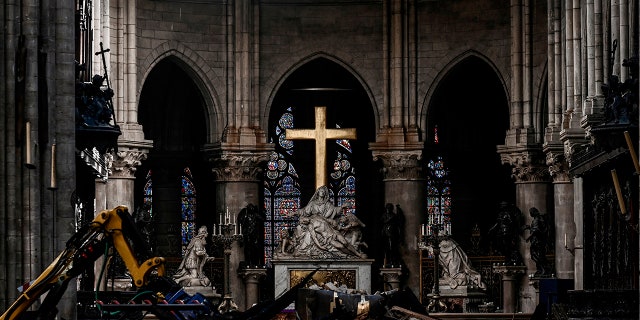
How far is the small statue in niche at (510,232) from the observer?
45.4 m

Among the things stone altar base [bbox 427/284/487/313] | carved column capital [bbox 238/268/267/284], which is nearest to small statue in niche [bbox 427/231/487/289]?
stone altar base [bbox 427/284/487/313]

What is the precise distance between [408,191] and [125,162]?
839 centimetres

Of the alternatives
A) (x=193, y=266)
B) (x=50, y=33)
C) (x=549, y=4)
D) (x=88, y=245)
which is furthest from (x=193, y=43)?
(x=88, y=245)

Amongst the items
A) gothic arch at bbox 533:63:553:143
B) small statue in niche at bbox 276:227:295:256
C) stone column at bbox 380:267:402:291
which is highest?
gothic arch at bbox 533:63:553:143

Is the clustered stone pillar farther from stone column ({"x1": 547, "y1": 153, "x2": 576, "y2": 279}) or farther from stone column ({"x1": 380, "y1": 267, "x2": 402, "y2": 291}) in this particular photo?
stone column ({"x1": 547, "y1": 153, "x2": 576, "y2": 279})

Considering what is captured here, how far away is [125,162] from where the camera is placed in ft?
145

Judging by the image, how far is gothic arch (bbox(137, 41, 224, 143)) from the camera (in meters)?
47.2

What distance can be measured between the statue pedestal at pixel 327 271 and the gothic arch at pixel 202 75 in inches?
203

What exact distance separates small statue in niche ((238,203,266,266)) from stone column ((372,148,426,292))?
3926 mm

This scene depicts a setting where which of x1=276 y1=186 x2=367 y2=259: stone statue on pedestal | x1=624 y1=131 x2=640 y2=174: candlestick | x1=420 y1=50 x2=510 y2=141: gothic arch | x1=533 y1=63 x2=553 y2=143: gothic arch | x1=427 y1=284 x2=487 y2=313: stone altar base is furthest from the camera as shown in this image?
x1=420 y1=50 x2=510 y2=141: gothic arch

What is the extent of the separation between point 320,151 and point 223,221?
3370mm

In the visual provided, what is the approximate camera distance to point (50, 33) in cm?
2562

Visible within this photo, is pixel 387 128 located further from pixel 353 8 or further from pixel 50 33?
pixel 50 33

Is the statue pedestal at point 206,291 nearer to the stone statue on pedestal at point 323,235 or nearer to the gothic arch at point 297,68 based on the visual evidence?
the stone statue on pedestal at point 323,235
